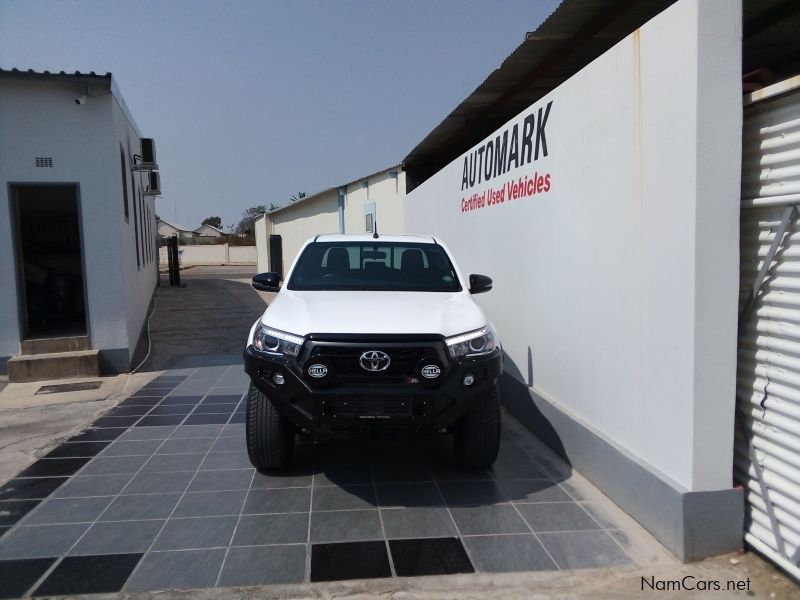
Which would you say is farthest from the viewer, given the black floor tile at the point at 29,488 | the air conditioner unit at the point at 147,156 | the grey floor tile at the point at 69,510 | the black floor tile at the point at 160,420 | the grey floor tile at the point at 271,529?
the air conditioner unit at the point at 147,156

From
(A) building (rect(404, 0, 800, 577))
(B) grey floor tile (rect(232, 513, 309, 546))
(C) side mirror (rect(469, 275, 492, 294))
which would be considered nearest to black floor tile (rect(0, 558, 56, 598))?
(B) grey floor tile (rect(232, 513, 309, 546))

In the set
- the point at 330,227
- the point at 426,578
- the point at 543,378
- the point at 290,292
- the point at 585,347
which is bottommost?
the point at 426,578

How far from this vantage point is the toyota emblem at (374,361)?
153 inches

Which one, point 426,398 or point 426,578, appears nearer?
point 426,578

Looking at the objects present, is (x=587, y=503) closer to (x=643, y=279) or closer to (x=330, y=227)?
(x=643, y=279)

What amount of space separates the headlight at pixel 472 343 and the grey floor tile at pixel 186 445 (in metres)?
2.57

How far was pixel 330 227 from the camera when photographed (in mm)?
20672

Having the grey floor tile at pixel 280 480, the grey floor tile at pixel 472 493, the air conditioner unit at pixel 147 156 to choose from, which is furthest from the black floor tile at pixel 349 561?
the air conditioner unit at pixel 147 156

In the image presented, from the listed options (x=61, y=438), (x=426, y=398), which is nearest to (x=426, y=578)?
(x=426, y=398)

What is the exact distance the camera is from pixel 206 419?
20.7 feet

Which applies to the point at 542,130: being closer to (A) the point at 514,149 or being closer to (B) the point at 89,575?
(A) the point at 514,149

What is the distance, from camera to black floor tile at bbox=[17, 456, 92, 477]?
483cm

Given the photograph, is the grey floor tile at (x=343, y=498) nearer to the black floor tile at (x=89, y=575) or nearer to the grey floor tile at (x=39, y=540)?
the black floor tile at (x=89, y=575)

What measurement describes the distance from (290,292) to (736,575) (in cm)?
353
